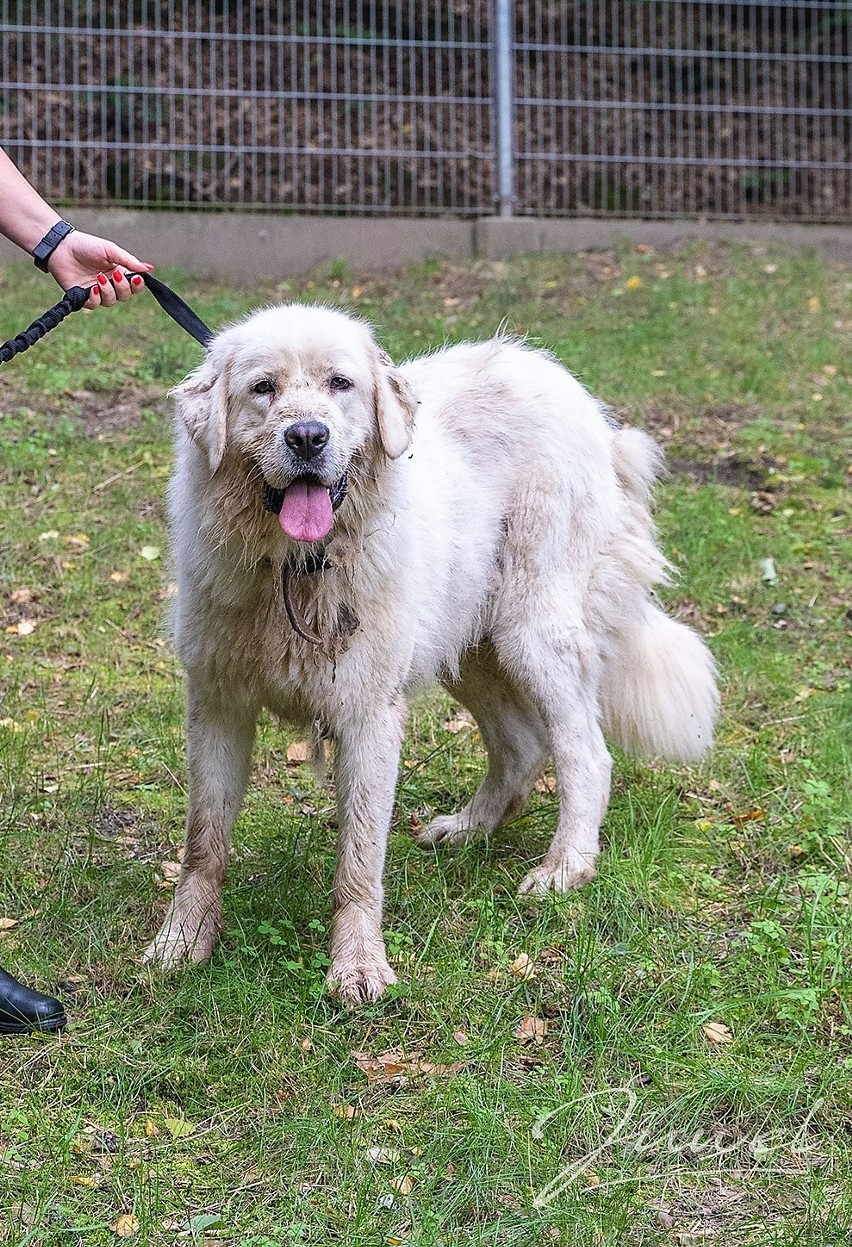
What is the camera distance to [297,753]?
188 inches

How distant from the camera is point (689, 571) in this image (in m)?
6.01

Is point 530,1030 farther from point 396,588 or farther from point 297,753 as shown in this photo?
point 297,753

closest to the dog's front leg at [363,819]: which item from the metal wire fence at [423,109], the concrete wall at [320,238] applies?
the concrete wall at [320,238]

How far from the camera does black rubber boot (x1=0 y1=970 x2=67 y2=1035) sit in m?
3.15

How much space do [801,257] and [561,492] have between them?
23.3 feet

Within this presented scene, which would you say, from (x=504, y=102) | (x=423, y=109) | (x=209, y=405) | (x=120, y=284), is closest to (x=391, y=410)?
(x=209, y=405)

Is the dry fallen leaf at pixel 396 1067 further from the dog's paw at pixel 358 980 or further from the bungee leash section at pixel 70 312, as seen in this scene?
the bungee leash section at pixel 70 312

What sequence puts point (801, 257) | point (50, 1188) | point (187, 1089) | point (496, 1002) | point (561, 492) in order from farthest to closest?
point (801, 257) → point (561, 492) → point (496, 1002) → point (187, 1089) → point (50, 1188)

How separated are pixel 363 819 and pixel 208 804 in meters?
0.41

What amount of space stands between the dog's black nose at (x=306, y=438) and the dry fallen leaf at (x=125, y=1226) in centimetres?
162

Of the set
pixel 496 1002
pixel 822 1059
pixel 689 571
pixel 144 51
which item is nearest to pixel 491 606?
pixel 496 1002

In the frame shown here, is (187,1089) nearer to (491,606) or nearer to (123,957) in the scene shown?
(123,957)

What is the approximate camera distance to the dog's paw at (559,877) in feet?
12.8

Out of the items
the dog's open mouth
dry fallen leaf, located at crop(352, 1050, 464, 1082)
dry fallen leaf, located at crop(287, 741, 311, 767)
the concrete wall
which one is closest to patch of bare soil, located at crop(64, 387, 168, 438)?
the concrete wall
